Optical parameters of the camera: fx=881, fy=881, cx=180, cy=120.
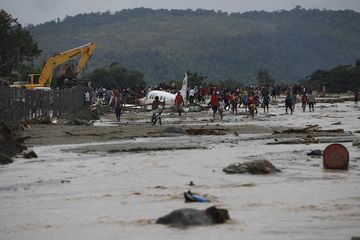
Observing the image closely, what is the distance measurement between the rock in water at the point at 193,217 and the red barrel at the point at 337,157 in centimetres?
697

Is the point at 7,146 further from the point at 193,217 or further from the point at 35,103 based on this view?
the point at 35,103

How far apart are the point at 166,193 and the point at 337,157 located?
4839 millimetres

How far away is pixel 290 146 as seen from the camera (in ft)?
82.5

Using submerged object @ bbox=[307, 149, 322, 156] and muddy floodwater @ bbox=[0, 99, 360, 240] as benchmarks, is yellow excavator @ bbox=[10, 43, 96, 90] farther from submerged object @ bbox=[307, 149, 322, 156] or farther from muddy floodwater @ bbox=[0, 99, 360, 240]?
submerged object @ bbox=[307, 149, 322, 156]

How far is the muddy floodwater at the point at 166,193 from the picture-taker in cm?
1116

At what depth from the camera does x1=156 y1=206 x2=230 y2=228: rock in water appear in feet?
36.7

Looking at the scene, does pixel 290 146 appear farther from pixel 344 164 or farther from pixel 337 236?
pixel 337 236

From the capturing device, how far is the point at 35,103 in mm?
41844

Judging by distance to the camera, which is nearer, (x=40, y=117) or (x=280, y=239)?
(x=280, y=239)

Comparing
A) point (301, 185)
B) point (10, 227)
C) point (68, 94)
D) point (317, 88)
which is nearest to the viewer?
point (10, 227)

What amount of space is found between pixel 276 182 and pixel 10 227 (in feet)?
18.9

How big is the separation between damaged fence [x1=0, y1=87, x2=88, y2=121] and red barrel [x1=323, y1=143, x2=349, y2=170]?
52.7 ft

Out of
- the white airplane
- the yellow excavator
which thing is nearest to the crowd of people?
the white airplane

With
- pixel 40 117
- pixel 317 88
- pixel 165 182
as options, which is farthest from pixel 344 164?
pixel 317 88
